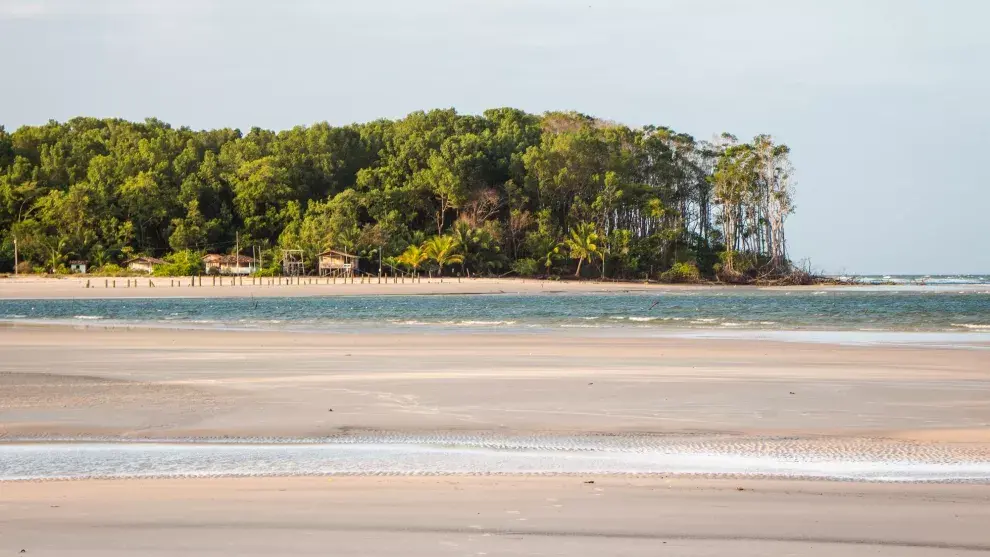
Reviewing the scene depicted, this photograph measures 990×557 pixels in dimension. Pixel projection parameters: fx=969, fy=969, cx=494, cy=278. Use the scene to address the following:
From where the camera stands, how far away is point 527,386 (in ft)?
40.2

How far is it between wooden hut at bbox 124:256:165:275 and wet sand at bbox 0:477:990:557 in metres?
68.7

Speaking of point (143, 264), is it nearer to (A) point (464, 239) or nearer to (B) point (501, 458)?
(A) point (464, 239)

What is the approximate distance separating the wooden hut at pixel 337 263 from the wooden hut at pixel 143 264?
11.7 m

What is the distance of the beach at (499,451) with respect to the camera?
17.1 ft

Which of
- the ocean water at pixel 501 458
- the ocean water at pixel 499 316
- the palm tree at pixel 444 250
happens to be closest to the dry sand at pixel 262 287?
the palm tree at pixel 444 250

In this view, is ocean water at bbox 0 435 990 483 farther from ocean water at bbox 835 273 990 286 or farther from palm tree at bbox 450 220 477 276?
ocean water at bbox 835 273 990 286

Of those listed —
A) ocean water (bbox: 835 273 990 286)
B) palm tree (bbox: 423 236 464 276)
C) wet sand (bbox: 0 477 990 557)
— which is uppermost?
palm tree (bbox: 423 236 464 276)

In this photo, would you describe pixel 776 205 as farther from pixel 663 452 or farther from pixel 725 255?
pixel 663 452

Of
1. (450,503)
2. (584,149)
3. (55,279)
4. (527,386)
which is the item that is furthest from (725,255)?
(450,503)

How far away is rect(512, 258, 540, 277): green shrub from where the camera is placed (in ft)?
249

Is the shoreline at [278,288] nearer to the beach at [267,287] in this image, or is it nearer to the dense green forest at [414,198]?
the beach at [267,287]

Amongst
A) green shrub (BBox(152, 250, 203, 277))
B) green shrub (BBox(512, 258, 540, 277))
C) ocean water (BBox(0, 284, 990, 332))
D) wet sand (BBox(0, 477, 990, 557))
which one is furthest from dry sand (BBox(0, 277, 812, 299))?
wet sand (BBox(0, 477, 990, 557))

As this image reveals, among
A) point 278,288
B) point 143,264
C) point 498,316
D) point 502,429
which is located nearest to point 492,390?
point 502,429

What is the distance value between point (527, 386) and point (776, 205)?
7206 centimetres
